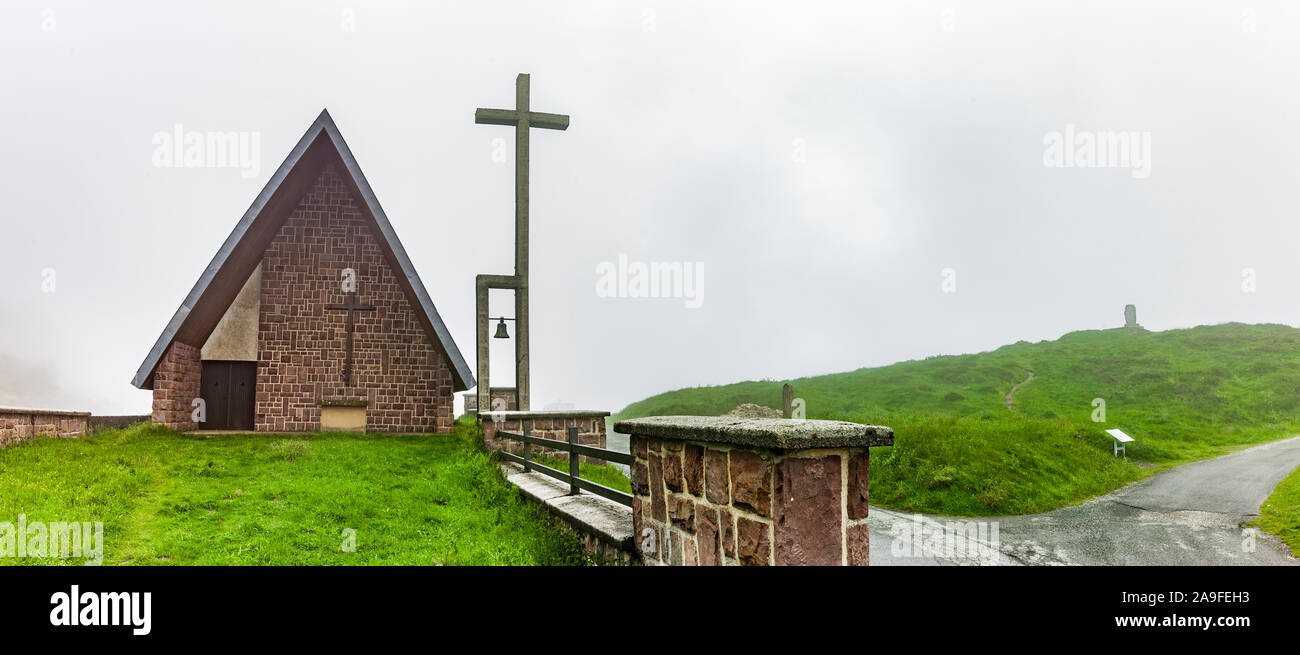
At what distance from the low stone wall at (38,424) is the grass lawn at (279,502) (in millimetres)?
373

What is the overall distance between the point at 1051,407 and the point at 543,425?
974 inches

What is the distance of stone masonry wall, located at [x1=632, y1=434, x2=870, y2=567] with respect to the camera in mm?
2869

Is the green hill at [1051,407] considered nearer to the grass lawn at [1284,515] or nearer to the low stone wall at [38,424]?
the grass lawn at [1284,515]

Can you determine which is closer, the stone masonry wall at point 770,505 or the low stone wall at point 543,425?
the stone masonry wall at point 770,505

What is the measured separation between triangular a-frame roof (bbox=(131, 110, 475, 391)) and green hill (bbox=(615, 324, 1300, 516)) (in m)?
11.7

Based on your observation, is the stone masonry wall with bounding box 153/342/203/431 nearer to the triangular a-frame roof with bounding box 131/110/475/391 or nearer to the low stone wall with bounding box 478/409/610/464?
the triangular a-frame roof with bounding box 131/110/475/391

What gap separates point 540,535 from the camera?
6781 mm

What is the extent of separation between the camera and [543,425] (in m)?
12.1
